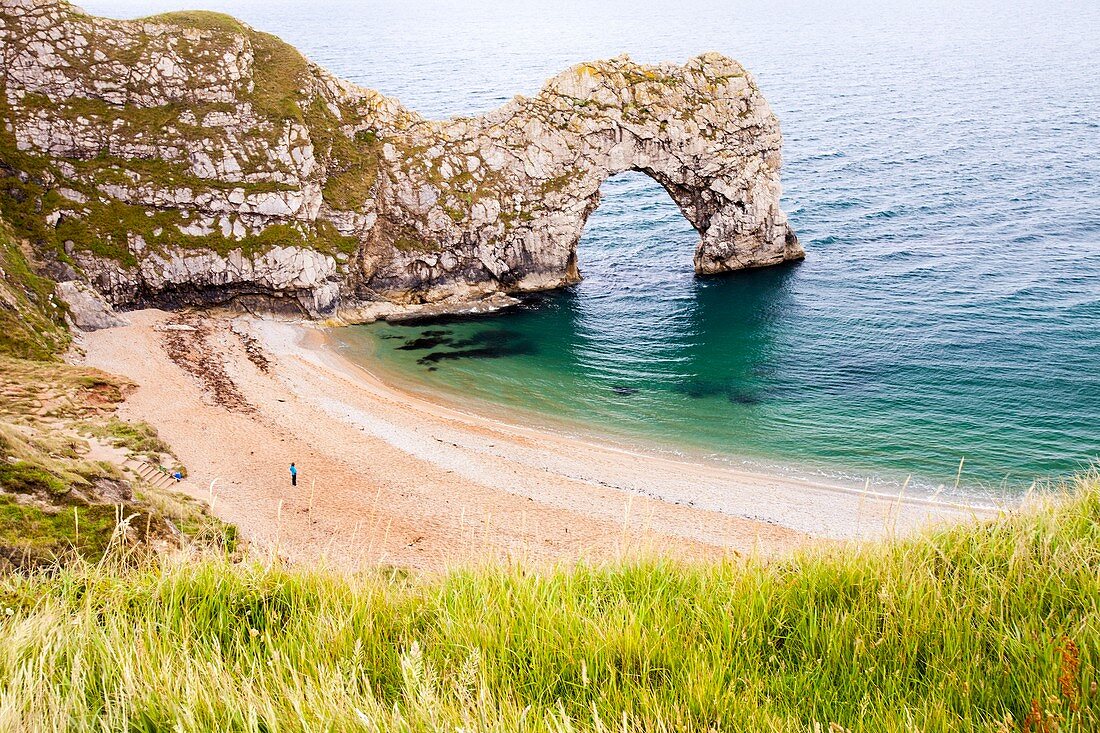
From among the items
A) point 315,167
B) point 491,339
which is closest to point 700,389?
point 491,339

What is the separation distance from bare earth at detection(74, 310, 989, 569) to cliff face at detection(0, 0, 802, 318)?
22.5 feet

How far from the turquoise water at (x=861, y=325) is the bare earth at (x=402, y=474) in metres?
2.95

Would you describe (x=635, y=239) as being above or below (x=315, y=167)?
below

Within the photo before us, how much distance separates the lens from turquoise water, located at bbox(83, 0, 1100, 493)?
3591 centimetres

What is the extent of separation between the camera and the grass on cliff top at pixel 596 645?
151 inches

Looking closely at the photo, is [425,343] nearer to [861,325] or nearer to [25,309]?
[25,309]

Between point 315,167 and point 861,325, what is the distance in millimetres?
40853

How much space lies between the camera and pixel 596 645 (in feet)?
14.9

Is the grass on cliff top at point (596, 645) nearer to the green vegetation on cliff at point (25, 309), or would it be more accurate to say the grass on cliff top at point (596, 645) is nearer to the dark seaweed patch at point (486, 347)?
the green vegetation on cliff at point (25, 309)

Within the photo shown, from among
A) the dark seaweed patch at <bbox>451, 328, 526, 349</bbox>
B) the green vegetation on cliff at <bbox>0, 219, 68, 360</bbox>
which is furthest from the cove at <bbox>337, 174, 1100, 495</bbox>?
the green vegetation on cliff at <bbox>0, 219, 68, 360</bbox>

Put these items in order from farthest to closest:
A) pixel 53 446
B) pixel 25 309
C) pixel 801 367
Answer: pixel 801 367 < pixel 25 309 < pixel 53 446

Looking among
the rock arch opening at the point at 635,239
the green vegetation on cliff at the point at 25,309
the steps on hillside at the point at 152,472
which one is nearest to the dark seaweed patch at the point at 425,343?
the rock arch opening at the point at 635,239

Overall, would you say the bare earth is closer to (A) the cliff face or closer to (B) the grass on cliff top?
(A) the cliff face

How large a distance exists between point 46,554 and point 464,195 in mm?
41080
